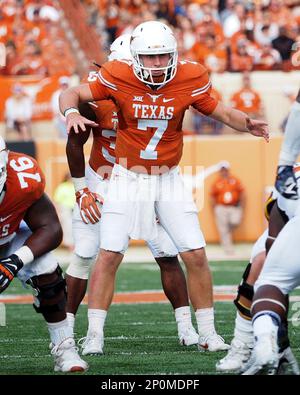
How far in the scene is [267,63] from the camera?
661 inches

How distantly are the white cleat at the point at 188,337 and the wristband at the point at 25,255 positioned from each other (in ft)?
5.29

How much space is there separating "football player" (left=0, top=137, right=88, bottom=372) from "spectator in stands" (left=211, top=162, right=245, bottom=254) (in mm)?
10521

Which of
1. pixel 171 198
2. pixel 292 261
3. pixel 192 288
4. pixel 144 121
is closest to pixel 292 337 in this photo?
pixel 192 288

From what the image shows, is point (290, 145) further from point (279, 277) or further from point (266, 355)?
point (266, 355)

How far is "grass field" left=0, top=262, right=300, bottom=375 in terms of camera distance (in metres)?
5.28

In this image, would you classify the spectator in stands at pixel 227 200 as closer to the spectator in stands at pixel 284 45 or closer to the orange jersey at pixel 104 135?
the spectator in stands at pixel 284 45

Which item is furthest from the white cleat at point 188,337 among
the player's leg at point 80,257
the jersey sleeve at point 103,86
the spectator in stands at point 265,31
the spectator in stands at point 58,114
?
the spectator in stands at point 265,31

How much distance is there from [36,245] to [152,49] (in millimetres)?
1437

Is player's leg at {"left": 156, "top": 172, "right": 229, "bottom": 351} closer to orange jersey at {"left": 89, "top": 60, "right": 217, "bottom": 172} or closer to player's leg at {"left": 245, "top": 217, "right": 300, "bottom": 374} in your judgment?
orange jersey at {"left": 89, "top": 60, "right": 217, "bottom": 172}

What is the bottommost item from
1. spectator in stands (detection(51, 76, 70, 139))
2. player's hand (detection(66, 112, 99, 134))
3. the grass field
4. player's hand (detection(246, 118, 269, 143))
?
spectator in stands (detection(51, 76, 70, 139))

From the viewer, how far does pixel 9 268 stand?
16.3 ft

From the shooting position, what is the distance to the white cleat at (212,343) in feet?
19.5

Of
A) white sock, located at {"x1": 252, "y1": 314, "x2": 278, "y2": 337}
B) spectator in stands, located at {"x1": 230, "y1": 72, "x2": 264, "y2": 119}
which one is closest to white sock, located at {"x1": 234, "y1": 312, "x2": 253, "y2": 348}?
white sock, located at {"x1": 252, "y1": 314, "x2": 278, "y2": 337}

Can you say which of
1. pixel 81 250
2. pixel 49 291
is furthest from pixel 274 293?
pixel 81 250
